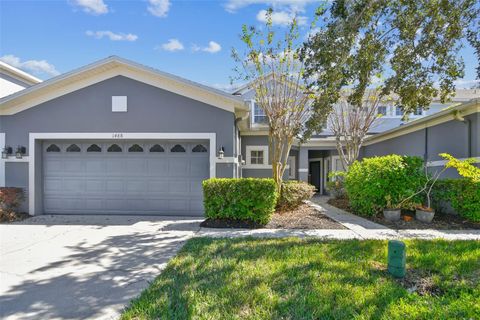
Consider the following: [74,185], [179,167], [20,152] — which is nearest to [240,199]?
[179,167]

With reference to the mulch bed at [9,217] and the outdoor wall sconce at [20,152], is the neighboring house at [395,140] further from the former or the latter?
the mulch bed at [9,217]

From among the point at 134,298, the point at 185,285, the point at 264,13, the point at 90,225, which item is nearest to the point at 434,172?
the point at 264,13

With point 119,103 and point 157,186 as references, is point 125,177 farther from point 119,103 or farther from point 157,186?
point 119,103

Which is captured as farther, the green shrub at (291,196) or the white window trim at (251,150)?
the white window trim at (251,150)

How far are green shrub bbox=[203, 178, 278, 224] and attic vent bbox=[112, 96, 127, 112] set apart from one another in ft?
12.5

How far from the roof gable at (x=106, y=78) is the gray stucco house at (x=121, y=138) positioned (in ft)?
0.10

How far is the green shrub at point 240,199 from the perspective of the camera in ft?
22.2

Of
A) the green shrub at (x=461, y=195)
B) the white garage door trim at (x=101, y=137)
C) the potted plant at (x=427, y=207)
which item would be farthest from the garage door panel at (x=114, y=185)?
the green shrub at (x=461, y=195)

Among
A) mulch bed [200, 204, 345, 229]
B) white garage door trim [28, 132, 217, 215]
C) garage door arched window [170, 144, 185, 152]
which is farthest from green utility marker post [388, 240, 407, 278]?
garage door arched window [170, 144, 185, 152]

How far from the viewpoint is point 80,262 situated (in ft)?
14.4

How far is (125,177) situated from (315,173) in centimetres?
1220

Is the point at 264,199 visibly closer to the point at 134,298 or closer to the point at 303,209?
the point at 303,209

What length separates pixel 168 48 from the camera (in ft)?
33.2

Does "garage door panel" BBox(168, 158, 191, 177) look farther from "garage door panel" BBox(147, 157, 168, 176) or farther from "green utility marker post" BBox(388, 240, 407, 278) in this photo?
"green utility marker post" BBox(388, 240, 407, 278)
